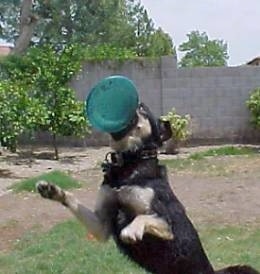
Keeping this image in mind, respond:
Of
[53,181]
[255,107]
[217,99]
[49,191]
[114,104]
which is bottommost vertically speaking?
[53,181]

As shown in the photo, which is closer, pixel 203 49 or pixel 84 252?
pixel 84 252

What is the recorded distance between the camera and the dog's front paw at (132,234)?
255 cm

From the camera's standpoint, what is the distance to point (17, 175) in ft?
39.0

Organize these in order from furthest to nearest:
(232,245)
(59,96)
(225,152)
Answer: (225,152) < (59,96) < (232,245)

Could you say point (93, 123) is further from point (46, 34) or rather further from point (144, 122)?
point (46, 34)

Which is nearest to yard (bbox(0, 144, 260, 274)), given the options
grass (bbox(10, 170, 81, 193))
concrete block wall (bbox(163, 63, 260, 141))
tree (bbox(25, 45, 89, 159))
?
grass (bbox(10, 170, 81, 193))

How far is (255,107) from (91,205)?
8415mm

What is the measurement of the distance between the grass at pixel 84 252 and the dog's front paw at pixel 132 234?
7.50 feet

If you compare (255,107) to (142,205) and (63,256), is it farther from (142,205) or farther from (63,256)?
(142,205)

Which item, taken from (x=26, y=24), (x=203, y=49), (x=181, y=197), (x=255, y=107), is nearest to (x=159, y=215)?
(x=181, y=197)

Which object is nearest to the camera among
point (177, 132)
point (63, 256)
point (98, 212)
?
point (98, 212)

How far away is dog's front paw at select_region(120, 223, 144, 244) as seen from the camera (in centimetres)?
255

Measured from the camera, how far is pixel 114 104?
2748 millimetres

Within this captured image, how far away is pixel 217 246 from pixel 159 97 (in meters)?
9.94
